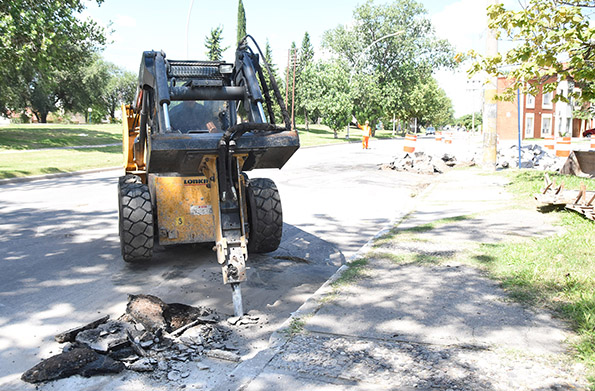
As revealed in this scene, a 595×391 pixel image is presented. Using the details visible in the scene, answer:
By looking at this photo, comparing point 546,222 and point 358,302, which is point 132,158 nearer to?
point 358,302

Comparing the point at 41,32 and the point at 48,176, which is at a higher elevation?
the point at 41,32

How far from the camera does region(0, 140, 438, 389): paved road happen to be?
464cm

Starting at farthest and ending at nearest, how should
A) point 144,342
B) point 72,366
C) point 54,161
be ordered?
point 54,161, point 144,342, point 72,366

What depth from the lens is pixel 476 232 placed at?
758 cm

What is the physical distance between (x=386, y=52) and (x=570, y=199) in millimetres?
54625

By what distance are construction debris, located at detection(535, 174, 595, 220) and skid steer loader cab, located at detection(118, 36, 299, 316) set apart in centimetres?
454

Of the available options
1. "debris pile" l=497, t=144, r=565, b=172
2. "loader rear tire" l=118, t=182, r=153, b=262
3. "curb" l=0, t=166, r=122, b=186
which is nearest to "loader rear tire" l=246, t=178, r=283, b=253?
"loader rear tire" l=118, t=182, r=153, b=262

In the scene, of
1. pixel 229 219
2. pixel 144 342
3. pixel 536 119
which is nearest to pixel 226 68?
pixel 229 219

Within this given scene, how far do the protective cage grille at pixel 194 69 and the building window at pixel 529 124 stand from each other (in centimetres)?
6743

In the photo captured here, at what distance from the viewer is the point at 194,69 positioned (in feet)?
21.7

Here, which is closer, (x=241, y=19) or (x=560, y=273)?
(x=560, y=273)

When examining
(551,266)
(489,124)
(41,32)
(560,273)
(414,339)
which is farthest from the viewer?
(41,32)

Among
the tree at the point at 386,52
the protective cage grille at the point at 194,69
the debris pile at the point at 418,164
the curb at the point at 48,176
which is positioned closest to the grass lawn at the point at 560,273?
the protective cage grille at the point at 194,69

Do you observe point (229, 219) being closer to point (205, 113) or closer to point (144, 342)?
point (144, 342)
